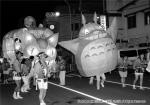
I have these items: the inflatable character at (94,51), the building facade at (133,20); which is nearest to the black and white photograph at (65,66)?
the inflatable character at (94,51)

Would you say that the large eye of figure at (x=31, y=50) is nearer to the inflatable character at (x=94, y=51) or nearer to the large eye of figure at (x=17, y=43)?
the large eye of figure at (x=17, y=43)

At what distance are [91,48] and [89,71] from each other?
89 cm

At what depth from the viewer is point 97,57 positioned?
392 inches

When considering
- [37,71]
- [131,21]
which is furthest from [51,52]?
[131,21]

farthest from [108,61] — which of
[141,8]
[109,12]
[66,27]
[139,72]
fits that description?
[66,27]

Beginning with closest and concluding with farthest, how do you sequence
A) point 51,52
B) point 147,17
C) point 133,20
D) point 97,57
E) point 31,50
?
point 97,57 → point 31,50 → point 51,52 → point 147,17 → point 133,20

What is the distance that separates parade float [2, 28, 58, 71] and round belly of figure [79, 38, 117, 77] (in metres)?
3.55

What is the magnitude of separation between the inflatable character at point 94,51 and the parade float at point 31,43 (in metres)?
2.69

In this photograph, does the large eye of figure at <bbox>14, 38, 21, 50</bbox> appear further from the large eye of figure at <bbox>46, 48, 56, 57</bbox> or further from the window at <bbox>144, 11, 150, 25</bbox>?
the window at <bbox>144, 11, 150, 25</bbox>

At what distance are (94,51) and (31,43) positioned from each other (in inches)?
165

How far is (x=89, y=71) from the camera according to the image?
1014 cm

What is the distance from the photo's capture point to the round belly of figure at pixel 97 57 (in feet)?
32.7

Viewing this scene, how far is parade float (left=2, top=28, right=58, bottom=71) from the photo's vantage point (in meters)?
13.0

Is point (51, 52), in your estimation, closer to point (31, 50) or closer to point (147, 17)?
point (31, 50)
